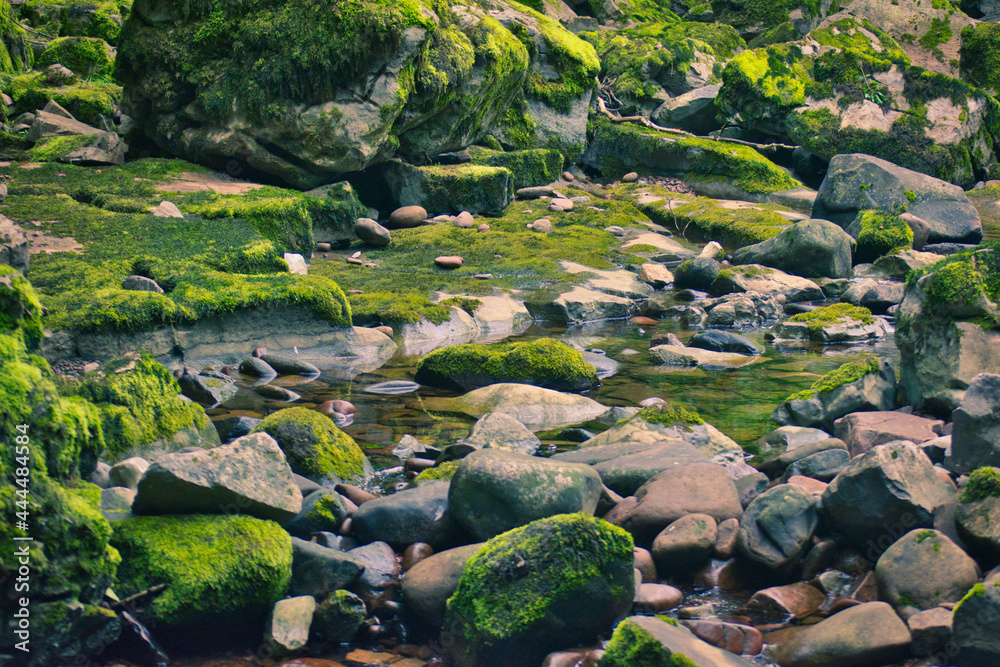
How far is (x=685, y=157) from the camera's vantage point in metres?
16.5

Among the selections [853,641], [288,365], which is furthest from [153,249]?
[853,641]

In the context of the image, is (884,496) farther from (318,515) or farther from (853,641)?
(318,515)

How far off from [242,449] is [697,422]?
290 cm

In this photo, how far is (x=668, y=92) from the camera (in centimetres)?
2056

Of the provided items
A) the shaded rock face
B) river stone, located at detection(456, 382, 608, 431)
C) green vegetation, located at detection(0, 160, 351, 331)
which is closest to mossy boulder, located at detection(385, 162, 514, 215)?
the shaded rock face

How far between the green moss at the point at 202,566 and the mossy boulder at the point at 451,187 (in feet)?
31.6

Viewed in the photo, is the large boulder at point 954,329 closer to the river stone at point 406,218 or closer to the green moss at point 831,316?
the green moss at point 831,316

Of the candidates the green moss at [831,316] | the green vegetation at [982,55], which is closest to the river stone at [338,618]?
the green moss at [831,316]

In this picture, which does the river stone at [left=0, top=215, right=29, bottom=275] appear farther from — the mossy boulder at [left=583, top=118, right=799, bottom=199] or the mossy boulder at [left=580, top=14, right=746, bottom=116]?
the mossy boulder at [left=580, top=14, right=746, bottom=116]

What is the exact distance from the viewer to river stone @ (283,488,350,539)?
135 inches

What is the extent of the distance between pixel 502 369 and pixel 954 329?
10.7 ft

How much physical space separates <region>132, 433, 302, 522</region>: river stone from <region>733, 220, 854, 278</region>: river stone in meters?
9.17

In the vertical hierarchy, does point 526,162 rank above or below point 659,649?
below

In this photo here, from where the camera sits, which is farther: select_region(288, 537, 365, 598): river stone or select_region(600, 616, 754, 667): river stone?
select_region(288, 537, 365, 598): river stone
